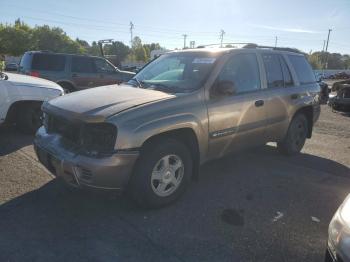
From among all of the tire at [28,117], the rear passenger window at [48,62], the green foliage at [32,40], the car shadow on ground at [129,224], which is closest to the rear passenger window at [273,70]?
the car shadow on ground at [129,224]

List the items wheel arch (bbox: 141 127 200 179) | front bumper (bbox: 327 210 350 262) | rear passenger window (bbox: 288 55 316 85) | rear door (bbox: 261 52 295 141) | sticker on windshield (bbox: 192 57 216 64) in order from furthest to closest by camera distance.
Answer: rear passenger window (bbox: 288 55 316 85), rear door (bbox: 261 52 295 141), sticker on windshield (bbox: 192 57 216 64), wheel arch (bbox: 141 127 200 179), front bumper (bbox: 327 210 350 262)

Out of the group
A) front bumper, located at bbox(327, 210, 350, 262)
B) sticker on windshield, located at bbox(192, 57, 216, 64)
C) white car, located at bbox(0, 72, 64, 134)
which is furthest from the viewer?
white car, located at bbox(0, 72, 64, 134)

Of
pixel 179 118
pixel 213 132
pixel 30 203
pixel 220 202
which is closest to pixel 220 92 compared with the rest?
pixel 213 132

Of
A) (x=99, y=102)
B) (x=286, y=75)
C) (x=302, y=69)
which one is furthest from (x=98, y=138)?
(x=302, y=69)

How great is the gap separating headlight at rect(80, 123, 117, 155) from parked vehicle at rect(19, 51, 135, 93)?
27.4 feet

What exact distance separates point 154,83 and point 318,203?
2603 mm

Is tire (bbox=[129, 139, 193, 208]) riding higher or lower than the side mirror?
lower

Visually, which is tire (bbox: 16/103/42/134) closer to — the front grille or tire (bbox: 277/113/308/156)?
the front grille

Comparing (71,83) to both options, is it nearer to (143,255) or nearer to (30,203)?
(30,203)

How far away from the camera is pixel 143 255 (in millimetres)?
3121

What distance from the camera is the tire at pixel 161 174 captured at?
3.69 metres

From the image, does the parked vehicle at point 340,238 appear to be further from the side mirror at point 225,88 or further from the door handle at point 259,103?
the door handle at point 259,103

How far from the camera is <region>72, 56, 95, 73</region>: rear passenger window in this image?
11.8 metres

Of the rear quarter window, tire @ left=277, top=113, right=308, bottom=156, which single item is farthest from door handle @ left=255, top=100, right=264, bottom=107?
the rear quarter window
